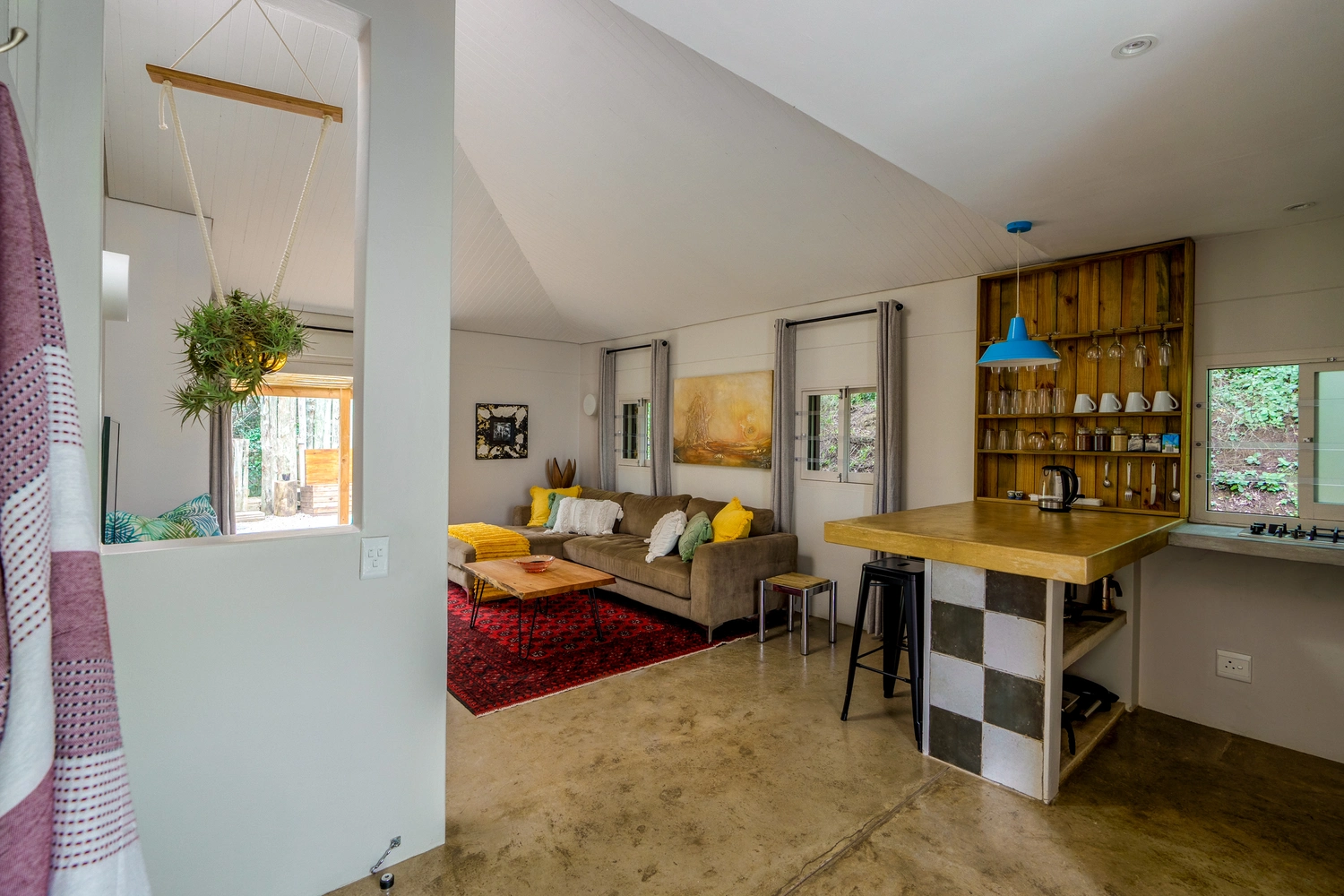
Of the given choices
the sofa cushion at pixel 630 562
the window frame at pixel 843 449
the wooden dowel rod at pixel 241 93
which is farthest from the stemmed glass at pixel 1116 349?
the wooden dowel rod at pixel 241 93

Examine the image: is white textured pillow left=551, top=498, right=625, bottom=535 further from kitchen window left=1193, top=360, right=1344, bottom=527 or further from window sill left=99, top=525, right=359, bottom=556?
kitchen window left=1193, top=360, right=1344, bottom=527

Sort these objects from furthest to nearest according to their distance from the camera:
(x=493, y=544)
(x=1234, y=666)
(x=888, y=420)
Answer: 1. (x=493, y=544)
2. (x=888, y=420)
3. (x=1234, y=666)

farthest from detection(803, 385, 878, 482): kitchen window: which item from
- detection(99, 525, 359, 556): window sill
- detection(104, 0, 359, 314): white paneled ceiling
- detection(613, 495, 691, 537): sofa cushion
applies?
detection(104, 0, 359, 314): white paneled ceiling

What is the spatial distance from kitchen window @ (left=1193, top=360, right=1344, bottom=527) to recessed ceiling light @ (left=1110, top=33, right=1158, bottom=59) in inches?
87.4

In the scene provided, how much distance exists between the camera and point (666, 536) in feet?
16.8

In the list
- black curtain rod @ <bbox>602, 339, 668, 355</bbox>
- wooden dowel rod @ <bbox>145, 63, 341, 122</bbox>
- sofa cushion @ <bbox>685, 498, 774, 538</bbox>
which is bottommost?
sofa cushion @ <bbox>685, 498, 774, 538</bbox>

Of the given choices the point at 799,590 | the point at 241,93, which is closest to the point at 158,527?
the point at 241,93

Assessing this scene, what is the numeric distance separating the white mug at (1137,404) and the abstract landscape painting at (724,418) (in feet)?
8.39

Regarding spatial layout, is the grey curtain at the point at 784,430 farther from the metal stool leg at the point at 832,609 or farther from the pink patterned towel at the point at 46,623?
the pink patterned towel at the point at 46,623

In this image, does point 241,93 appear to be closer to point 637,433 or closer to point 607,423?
point 637,433

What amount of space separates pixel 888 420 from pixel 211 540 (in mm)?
3921

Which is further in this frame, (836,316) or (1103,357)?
(836,316)

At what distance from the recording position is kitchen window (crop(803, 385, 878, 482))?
15.8 ft

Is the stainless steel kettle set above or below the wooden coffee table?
above
